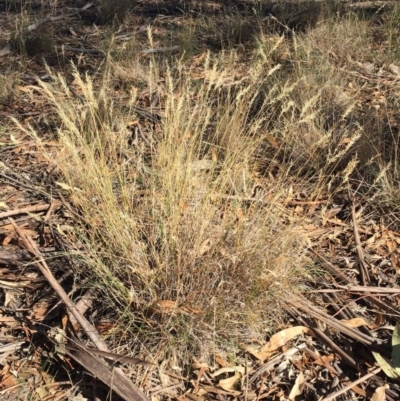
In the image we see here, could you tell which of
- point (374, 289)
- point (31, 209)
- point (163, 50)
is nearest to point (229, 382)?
point (374, 289)

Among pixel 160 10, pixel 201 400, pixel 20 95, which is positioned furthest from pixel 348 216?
pixel 160 10

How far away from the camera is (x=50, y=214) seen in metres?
2.39

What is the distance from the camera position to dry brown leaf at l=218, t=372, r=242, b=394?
1.79 meters

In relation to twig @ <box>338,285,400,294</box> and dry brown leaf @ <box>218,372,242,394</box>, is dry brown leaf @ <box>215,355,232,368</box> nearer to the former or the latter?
dry brown leaf @ <box>218,372,242,394</box>

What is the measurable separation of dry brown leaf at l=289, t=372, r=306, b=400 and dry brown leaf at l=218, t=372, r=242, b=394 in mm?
188

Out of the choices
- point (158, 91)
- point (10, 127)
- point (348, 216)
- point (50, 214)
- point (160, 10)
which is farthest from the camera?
point (160, 10)

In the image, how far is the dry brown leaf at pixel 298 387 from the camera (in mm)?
1801

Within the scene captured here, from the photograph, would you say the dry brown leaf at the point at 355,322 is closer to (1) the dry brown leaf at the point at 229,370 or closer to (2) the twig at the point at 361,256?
(2) the twig at the point at 361,256

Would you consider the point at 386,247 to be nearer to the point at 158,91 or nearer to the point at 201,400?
the point at 201,400

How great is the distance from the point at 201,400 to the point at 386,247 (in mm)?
1151

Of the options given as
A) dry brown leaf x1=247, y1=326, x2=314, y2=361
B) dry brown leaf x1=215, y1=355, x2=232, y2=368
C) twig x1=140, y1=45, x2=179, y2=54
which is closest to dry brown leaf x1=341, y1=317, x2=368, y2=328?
dry brown leaf x1=247, y1=326, x2=314, y2=361

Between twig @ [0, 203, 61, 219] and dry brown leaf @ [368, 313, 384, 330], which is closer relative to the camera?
dry brown leaf @ [368, 313, 384, 330]

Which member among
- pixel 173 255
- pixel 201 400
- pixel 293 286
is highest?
pixel 173 255

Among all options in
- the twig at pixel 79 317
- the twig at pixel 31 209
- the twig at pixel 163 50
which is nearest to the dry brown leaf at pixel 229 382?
the twig at pixel 79 317
